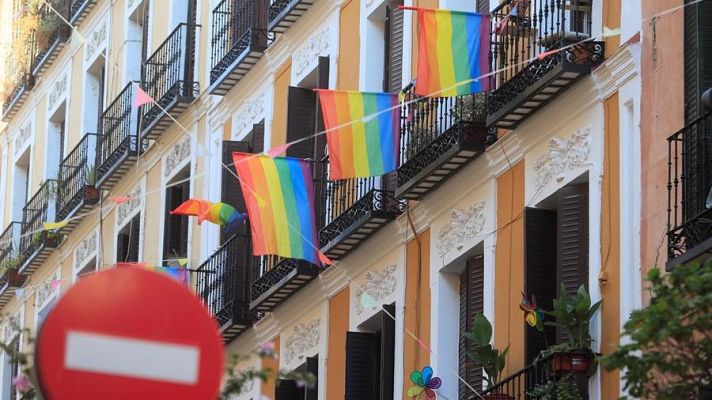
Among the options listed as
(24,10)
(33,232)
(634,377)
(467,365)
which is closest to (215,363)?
(634,377)

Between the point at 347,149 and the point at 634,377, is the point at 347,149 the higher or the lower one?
the higher one

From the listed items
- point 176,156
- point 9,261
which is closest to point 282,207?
point 176,156

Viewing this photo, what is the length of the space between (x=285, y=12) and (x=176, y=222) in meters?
5.59

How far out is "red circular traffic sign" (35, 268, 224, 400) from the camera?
6.26 metres

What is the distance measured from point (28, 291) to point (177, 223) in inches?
303

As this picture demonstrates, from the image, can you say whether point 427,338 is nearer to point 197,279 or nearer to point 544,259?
point 544,259

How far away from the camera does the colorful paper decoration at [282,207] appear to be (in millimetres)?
20289

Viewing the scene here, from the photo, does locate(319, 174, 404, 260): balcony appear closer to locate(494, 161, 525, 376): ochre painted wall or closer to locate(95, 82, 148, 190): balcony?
locate(494, 161, 525, 376): ochre painted wall

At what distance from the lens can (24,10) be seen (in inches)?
1460

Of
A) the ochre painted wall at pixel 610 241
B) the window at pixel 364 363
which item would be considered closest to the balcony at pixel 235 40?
the window at pixel 364 363

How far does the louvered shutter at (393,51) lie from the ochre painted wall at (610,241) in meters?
5.49

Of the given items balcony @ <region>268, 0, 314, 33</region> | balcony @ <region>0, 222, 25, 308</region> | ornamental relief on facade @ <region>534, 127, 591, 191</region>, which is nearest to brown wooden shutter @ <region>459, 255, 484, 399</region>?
ornamental relief on facade @ <region>534, 127, 591, 191</region>

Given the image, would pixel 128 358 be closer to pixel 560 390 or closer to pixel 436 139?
pixel 560 390

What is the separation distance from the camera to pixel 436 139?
18.0m
